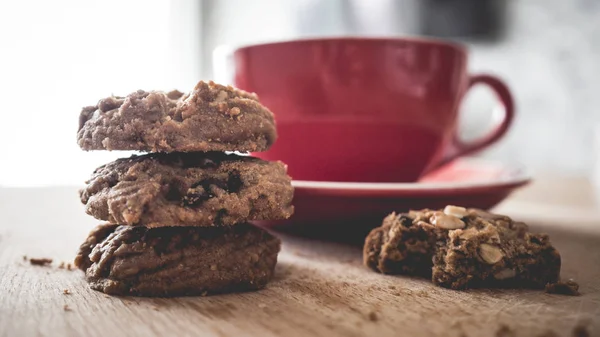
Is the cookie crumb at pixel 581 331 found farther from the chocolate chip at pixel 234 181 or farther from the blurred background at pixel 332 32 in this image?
the blurred background at pixel 332 32

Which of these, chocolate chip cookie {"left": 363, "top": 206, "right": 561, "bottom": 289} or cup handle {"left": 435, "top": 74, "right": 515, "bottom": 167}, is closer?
chocolate chip cookie {"left": 363, "top": 206, "right": 561, "bottom": 289}

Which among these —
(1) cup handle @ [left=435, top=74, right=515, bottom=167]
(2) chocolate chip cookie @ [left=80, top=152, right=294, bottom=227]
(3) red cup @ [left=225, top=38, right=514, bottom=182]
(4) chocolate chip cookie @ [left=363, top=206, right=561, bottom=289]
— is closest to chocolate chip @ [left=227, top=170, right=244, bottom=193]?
(2) chocolate chip cookie @ [left=80, top=152, right=294, bottom=227]

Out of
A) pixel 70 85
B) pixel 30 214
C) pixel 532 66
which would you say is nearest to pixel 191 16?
pixel 70 85

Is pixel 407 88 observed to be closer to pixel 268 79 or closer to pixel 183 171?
pixel 268 79

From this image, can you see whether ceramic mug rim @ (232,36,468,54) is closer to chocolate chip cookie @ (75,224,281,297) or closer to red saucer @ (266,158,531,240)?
red saucer @ (266,158,531,240)

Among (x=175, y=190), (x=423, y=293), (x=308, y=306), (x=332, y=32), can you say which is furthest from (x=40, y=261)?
(x=332, y=32)
